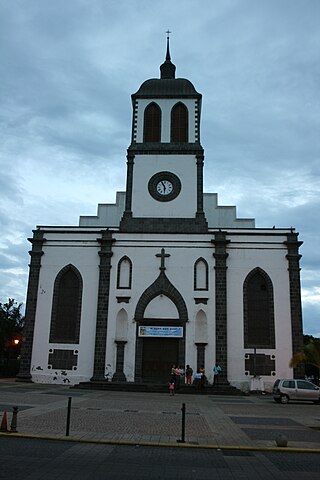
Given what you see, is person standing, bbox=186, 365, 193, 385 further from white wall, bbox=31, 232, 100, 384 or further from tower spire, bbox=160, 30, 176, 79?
tower spire, bbox=160, 30, 176, 79

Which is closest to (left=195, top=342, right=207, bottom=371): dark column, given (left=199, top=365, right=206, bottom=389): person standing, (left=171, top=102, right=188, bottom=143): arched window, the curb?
(left=199, top=365, right=206, bottom=389): person standing

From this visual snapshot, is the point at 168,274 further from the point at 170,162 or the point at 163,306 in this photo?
the point at 170,162

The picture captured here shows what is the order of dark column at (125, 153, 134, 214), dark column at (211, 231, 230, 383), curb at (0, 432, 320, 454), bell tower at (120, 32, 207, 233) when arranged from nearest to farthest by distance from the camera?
curb at (0, 432, 320, 454)
dark column at (211, 231, 230, 383)
bell tower at (120, 32, 207, 233)
dark column at (125, 153, 134, 214)

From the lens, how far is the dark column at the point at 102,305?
97.1 feet

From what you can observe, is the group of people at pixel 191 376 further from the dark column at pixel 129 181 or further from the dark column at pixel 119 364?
the dark column at pixel 129 181

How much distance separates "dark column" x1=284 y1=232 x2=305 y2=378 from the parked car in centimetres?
521

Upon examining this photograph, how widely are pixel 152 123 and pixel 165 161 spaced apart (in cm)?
347

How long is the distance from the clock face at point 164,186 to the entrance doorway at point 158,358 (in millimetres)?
10055

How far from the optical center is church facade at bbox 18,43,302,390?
29609mm

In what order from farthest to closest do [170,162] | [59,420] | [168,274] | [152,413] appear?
1. [170,162]
2. [168,274]
3. [152,413]
4. [59,420]

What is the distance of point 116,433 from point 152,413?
189 inches

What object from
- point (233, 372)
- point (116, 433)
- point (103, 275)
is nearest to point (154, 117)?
point (103, 275)

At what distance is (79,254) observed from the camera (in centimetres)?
3234

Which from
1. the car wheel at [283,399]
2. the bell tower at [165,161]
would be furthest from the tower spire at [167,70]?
the car wheel at [283,399]
